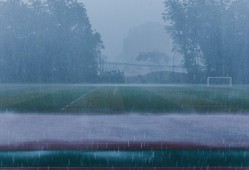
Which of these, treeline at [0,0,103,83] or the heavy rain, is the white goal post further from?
treeline at [0,0,103,83]

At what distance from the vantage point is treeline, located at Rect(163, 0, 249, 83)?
70062 mm

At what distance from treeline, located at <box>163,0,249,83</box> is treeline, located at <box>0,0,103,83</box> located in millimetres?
10882

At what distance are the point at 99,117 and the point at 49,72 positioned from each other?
51.2 meters

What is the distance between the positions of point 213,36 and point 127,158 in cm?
6219

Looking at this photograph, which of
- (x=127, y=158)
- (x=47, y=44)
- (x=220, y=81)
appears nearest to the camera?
(x=127, y=158)

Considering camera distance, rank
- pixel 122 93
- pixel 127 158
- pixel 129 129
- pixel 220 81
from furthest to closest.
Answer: pixel 220 81 < pixel 122 93 < pixel 129 129 < pixel 127 158

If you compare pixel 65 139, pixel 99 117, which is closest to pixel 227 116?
pixel 99 117

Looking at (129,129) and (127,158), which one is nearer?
(127,158)

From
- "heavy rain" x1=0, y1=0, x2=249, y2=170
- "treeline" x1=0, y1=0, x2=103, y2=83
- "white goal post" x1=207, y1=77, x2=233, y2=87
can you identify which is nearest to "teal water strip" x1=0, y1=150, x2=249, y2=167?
"heavy rain" x1=0, y1=0, x2=249, y2=170

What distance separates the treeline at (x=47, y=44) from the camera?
70688 millimetres

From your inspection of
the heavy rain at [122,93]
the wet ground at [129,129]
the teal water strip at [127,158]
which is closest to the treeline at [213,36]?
the heavy rain at [122,93]

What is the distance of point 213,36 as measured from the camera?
7188 centimetres

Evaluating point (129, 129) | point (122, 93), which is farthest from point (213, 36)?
point (129, 129)

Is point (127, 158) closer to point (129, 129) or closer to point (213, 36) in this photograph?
point (129, 129)
